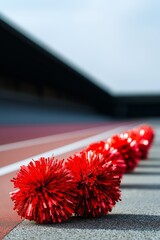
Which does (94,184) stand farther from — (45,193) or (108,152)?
(108,152)

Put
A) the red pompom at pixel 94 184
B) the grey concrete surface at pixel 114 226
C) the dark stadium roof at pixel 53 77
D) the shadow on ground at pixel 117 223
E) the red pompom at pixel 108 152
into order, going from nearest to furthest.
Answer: the grey concrete surface at pixel 114 226 < the shadow on ground at pixel 117 223 < the red pompom at pixel 94 184 < the red pompom at pixel 108 152 < the dark stadium roof at pixel 53 77

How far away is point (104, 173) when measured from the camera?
238 inches

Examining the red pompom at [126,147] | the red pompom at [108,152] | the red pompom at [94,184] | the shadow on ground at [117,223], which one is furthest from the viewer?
the red pompom at [126,147]

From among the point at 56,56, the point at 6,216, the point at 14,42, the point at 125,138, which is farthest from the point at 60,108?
the point at 6,216

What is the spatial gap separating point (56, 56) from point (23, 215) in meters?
35.9

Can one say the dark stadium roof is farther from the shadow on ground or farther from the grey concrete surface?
the shadow on ground

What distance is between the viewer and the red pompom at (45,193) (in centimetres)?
543

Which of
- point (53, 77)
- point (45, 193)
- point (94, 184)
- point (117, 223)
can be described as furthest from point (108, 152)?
point (53, 77)

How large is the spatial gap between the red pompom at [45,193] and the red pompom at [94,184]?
0.42 ft

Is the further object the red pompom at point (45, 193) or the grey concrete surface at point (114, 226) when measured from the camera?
the red pompom at point (45, 193)

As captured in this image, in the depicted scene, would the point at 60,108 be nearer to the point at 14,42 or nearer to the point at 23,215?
the point at 14,42

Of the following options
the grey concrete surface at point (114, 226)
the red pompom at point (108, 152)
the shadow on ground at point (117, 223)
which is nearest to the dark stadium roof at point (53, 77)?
the red pompom at point (108, 152)

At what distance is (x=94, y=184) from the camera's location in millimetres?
5891

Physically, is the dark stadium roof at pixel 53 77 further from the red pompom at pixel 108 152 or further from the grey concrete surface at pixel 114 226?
the grey concrete surface at pixel 114 226
